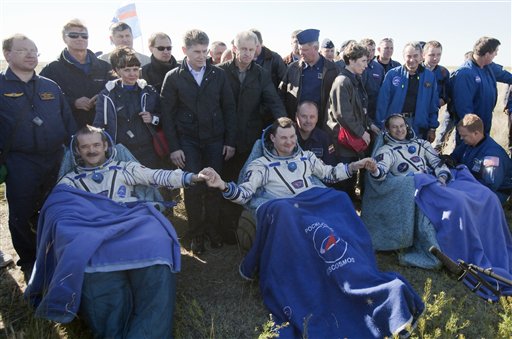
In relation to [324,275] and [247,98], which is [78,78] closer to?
[247,98]

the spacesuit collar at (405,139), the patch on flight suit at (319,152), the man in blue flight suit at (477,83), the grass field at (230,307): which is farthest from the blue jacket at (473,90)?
the grass field at (230,307)

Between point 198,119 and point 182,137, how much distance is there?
0.98 feet

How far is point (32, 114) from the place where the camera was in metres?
4.21

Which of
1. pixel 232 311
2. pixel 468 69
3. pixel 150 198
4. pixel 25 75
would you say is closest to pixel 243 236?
pixel 232 311

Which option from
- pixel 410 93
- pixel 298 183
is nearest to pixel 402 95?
pixel 410 93

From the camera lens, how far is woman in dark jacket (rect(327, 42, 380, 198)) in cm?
498

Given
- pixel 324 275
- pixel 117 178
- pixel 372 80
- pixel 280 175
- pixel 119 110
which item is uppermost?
pixel 119 110

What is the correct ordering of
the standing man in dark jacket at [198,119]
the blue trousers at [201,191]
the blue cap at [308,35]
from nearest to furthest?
1. the standing man in dark jacket at [198,119]
2. the blue trousers at [201,191]
3. the blue cap at [308,35]

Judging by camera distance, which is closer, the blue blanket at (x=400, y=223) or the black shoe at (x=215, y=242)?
the blue blanket at (x=400, y=223)

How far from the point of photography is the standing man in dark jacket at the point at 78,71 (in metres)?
4.77

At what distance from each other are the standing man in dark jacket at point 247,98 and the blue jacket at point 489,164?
2.55 metres

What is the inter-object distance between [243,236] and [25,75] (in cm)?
276

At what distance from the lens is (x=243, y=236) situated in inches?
167

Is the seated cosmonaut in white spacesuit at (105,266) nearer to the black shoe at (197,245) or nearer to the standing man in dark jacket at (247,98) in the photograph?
the black shoe at (197,245)
